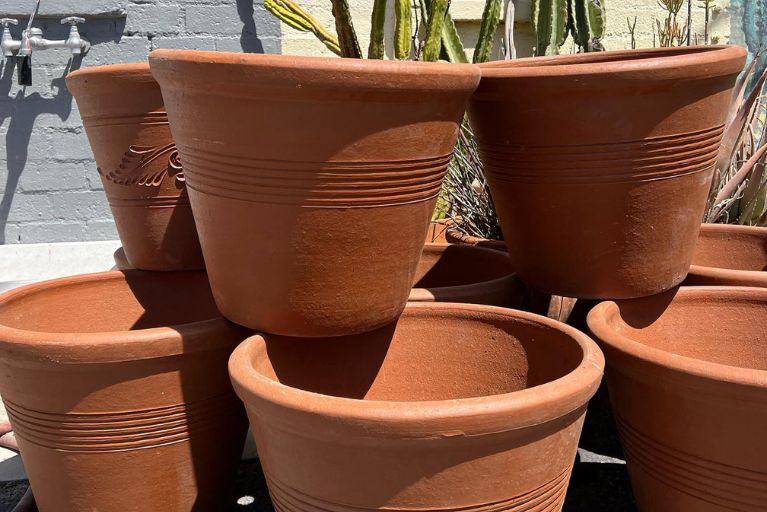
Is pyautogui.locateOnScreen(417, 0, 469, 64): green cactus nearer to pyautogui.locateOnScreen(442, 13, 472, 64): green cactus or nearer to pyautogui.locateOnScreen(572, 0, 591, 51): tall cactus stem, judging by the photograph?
pyautogui.locateOnScreen(442, 13, 472, 64): green cactus

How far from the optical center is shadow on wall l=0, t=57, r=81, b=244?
12.5 feet

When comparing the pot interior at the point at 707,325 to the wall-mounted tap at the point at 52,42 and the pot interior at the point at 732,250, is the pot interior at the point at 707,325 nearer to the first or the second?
the pot interior at the point at 732,250

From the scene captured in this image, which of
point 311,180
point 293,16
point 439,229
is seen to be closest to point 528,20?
point 293,16

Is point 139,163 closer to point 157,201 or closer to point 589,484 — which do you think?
point 157,201

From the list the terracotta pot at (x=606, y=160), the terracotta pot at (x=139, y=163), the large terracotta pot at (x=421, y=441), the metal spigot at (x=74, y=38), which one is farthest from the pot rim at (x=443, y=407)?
the metal spigot at (x=74, y=38)

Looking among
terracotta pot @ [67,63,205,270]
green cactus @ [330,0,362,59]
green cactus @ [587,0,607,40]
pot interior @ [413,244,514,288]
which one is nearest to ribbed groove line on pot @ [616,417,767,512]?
pot interior @ [413,244,514,288]

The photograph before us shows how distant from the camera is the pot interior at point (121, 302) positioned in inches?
83.9

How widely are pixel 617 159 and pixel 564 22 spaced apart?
2.62 m

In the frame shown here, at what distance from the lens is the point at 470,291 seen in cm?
196

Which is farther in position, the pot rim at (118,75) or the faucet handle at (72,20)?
the faucet handle at (72,20)

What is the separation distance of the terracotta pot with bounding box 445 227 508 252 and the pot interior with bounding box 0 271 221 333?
0.90 m

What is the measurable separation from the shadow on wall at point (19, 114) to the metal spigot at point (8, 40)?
0.40 feet

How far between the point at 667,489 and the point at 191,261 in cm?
131

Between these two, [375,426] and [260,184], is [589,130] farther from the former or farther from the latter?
[375,426]
